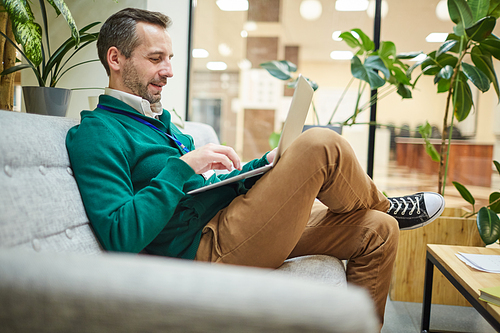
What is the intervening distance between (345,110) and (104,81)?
1.84 metres

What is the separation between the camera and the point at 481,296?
0.96m

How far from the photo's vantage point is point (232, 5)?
3.09 metres

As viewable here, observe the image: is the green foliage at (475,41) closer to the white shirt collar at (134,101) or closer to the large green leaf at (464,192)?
the large green leaf at (464,192)

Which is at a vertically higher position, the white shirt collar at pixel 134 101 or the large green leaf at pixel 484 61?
the large green leaf at pixel 484 61

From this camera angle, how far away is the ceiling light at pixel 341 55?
2900 mm

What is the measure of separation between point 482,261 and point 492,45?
1288 millimetres

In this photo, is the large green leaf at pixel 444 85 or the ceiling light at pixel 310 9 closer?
the large green leaf at pixel 444 85

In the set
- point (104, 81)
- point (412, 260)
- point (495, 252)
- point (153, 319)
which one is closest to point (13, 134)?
point (153, 319)

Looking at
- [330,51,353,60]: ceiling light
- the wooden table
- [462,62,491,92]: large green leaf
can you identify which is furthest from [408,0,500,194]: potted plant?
[330,51,353,60]: ceiling light

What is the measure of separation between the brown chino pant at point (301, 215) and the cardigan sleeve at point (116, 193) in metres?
0.18

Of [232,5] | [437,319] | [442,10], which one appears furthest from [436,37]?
[437,319]

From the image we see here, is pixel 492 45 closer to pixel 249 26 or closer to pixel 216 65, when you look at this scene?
pixel 249 26

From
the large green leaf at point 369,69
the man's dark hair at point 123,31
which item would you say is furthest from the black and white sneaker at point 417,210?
the man's dark hair at point 123,31

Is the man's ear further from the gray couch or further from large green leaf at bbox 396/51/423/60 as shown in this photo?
large green leaf at bbox 396/51/423/60
